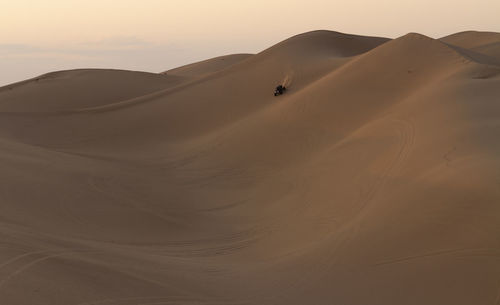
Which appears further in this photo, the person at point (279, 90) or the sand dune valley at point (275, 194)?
the person at point (279, 90)

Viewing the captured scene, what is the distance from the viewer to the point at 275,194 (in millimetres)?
10562

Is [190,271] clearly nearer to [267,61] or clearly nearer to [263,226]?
[263,226]

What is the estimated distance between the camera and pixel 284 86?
749 inches

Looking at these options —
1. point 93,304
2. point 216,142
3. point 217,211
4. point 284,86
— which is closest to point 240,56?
point 284,86

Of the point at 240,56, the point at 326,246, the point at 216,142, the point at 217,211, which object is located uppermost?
the point at 240,56

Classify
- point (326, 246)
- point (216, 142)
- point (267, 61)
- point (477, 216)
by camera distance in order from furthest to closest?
point (267, 61) < point (216, 142) < point (326, 246) < point (477, 216)

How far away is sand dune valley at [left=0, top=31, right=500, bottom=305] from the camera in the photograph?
573 cm

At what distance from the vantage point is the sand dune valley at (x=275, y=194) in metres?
5.73

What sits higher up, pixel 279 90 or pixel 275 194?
pixel 279 90

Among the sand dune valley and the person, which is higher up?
the person

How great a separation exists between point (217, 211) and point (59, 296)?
18.8ft

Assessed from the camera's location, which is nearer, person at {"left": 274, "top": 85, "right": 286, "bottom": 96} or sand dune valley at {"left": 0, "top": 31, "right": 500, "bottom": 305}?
sand dune valley at {"left": 0, "top": 31, "right": 500, "bottom": 305}

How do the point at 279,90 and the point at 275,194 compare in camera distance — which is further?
the point at 279,90

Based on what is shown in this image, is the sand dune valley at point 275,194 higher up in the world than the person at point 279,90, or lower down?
lower down
